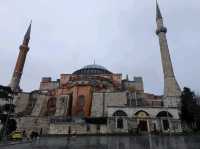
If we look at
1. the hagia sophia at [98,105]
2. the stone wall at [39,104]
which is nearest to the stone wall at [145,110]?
the hagia sophia at [98,105]

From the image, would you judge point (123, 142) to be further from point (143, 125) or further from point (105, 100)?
point (105, 100)

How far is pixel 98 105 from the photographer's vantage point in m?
35.1

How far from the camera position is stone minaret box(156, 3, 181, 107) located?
34547mm

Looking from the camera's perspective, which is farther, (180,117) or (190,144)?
(180,117)

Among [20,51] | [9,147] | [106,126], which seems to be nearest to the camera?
[9,147]

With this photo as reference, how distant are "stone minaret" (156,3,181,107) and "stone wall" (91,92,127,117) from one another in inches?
245

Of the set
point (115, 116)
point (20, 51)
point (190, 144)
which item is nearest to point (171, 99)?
point (115, 116)

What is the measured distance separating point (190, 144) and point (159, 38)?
22.8 meters

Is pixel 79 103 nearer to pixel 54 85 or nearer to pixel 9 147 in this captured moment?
pixel 54 85

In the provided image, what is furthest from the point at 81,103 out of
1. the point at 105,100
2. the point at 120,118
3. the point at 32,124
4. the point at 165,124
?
the point at 165,124

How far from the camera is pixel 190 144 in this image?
21.9m

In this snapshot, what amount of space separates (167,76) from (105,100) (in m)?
10.1

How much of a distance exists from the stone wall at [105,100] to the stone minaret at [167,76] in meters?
6.21

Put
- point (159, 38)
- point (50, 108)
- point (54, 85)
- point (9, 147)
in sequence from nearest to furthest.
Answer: point (9, 147)
point (50, 108)
point (159, 38)
point (54, 85)
